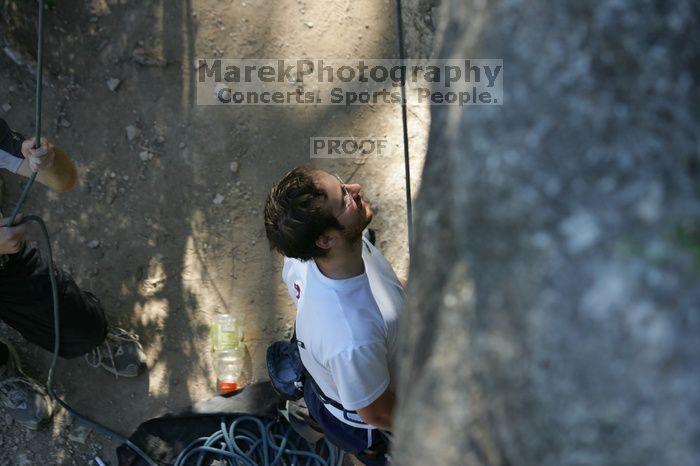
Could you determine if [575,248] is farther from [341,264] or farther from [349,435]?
[349,435]

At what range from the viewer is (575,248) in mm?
807

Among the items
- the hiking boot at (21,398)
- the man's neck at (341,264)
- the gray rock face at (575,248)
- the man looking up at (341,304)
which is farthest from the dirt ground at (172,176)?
the gray rock face at (575,248)

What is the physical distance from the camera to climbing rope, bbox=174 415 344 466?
295 centimetres

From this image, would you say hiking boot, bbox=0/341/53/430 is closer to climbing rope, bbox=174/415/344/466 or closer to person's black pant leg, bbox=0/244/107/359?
person's black pant leg, bbox=0/244/107/359

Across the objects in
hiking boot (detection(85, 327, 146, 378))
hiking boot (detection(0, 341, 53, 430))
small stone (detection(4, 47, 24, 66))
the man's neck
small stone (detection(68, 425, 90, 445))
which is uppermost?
small stone (detection(4, 47, 24, 66))

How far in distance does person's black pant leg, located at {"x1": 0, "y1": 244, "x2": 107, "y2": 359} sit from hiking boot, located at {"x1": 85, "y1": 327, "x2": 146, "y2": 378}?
0.44 feet

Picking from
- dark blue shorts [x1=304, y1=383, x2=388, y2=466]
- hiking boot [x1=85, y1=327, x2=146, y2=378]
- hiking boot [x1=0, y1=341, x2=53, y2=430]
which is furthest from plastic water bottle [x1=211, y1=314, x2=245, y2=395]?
dark blue shorts [x1=304, y1=383, x2=388, y2=466]

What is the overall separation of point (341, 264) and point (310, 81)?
6.03ft

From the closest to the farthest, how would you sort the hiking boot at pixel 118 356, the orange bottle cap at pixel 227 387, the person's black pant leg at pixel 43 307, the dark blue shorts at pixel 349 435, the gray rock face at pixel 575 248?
the gray rock face at pixel 575 248 < the dark blue shorts at pixel 349 435 < the person's black pant leg at pixel 43 307 < the orange bottle cap at pixel 227 387 < the hiking boot at pixel 118 356

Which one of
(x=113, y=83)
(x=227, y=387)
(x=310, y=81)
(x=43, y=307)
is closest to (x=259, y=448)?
(x=227, y=387)

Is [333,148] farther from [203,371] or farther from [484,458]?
[484,458]

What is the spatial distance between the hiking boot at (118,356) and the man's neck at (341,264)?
1.61 m

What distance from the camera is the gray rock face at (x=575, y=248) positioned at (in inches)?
30.4

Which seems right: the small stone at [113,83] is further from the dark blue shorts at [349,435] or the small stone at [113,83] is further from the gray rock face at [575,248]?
the gray rock face at [575,248]
